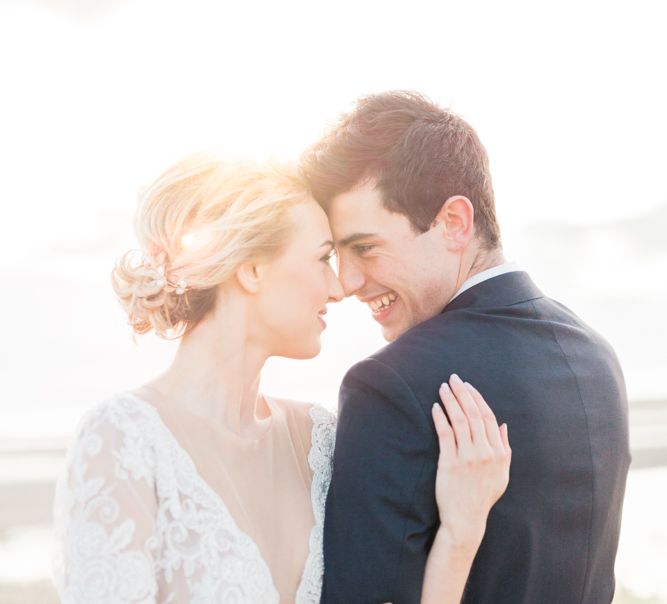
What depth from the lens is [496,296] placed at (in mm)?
2432

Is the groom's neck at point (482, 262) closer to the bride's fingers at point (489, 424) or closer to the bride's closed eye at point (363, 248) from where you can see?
the bride's closed eye at point (363, 248)

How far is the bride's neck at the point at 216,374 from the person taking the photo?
2.49m

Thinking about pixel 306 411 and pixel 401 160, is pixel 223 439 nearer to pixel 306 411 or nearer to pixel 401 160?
pixel 306 411

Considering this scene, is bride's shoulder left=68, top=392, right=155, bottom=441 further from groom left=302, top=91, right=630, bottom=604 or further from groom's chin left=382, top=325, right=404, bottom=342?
groom's chin left=382, top=325, right=404, bottom=342

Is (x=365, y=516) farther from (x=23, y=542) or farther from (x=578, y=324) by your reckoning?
(x=23, y=542)

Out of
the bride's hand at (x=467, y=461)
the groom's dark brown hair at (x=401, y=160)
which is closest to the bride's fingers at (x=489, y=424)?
the bride's hand at (x=467, y=461)

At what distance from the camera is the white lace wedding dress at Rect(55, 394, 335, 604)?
2092mm

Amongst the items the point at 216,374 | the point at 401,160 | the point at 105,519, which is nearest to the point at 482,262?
the point at 401,160

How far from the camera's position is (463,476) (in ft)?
7.20

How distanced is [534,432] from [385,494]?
41 centimetres

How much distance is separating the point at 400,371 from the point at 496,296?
401 mm

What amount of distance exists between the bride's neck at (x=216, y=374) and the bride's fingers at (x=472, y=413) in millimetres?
710

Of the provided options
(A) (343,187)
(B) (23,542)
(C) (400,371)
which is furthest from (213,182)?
(B) (23,542)

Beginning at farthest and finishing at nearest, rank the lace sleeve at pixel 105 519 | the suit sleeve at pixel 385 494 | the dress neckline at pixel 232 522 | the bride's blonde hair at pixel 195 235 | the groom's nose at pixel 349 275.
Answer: the groom's nose at pixel 349 275, the bride's blonde hair at pixel 195 235, the dress neckline at pixel 232 522, the suit sleeve at pixel 385 494, the lace sleeve at pixel 105 519
